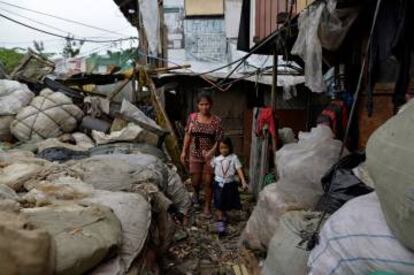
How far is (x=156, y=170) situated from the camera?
Result: 15.0 ft

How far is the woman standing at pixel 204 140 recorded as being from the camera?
643 centimetres

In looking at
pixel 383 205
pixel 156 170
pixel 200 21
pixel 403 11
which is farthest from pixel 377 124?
pixel 200 21

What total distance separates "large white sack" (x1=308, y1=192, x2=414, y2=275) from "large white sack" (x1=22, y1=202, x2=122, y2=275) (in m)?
0.91

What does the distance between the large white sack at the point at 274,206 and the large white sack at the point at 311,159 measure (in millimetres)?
66

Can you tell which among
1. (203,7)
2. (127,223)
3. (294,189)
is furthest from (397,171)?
(203,7)

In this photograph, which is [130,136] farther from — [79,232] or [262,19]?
[79,232]

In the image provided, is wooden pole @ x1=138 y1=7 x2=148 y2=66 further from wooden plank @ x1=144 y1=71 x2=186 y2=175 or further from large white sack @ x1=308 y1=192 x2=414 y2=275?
large white sack @ x1=308 y1=192 x2=414 y2=275

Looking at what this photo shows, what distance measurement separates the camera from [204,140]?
6465mm

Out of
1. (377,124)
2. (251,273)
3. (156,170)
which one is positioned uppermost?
(377,124)

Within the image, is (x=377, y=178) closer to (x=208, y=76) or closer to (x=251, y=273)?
(x=251, y=273)

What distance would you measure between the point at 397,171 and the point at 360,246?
338 millimetres

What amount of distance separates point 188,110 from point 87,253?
36.9ft

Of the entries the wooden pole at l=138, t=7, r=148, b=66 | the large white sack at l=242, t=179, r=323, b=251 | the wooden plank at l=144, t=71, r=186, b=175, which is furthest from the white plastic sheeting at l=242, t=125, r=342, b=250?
the wooden pole at l=138, t=7, r=148, b=66

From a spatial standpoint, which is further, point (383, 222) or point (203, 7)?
point (203, 7)
